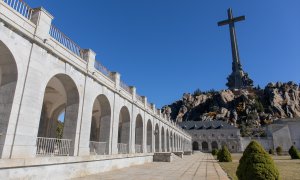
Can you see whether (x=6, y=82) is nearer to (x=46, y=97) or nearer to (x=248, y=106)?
(x=46, y=97)

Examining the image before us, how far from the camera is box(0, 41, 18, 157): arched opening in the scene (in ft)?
27.1

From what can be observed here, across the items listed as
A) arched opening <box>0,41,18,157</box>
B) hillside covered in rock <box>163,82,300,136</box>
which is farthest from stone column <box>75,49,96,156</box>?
hillside covered in rock <box>163,82,300,136</box>

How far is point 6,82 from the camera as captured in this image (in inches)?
344

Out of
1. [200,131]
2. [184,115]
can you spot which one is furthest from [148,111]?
[184,115]

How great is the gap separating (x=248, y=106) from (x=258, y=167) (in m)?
117

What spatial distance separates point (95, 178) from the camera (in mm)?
11109

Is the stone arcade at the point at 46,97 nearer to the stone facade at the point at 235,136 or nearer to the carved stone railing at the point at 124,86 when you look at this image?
the carved stone railing at the point at 124,86

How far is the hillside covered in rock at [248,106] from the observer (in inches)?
4235

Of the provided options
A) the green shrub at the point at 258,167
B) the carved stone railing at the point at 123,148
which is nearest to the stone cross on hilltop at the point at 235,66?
the carved stone railing at the point at 123,148

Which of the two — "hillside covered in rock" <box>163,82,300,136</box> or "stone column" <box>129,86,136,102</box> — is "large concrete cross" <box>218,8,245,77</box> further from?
"stone column" <box>129,86,136,102</box>

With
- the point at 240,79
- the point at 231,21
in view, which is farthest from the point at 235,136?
the point at 231,21

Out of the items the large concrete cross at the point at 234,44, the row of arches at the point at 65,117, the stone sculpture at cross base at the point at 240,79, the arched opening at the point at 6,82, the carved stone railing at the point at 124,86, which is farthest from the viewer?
the stone sculpture at cross base at the point at 240,79

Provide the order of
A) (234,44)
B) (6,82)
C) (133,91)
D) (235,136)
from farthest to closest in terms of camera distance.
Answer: (234,44), (235,136), (133,91), (6,82)

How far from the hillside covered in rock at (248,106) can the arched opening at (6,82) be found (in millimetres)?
101765
